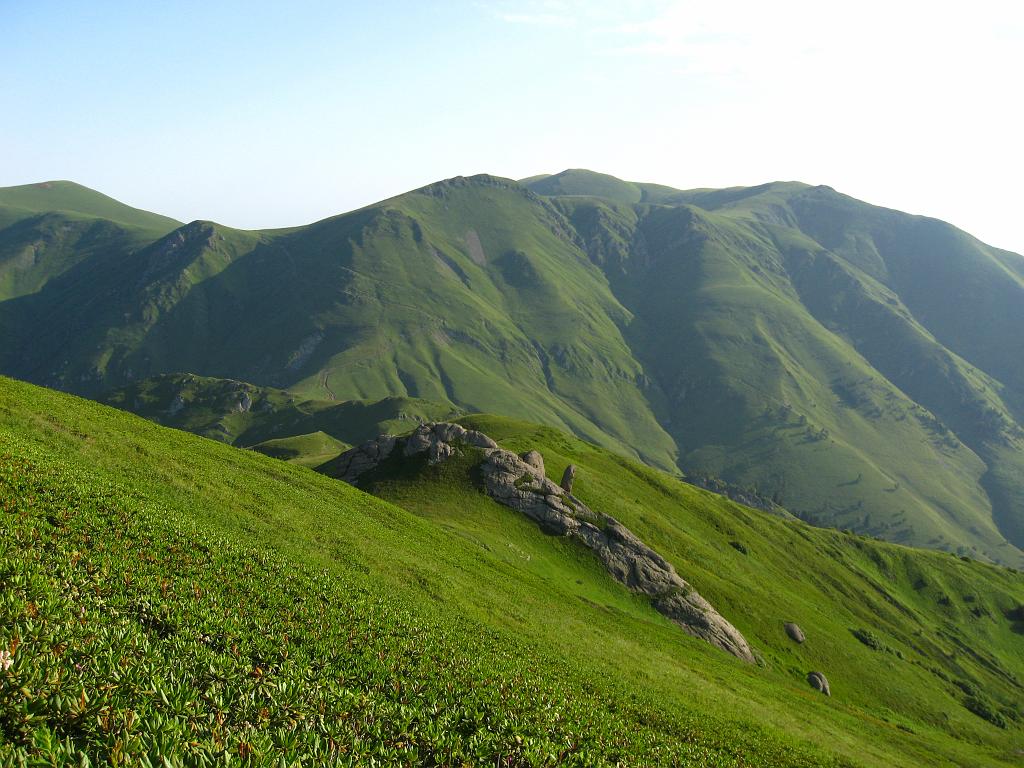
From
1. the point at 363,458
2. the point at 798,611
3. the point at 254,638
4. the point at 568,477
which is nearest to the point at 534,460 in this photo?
the point at 568,477

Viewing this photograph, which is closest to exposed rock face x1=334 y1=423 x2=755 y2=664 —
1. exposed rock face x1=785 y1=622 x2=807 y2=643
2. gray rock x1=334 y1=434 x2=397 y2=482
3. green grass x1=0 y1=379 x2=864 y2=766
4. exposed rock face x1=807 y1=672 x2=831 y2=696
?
gray rock x1=334 y1=434 x2=397 y2=482

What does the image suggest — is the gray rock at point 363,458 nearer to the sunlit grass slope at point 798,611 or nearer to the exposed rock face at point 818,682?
the sunlit grass slope at point 798,611

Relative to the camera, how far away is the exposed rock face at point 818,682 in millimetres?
86188

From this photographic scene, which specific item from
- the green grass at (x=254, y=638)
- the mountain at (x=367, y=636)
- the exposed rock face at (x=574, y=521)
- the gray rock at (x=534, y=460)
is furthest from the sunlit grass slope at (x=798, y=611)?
the green grass at (x=254, y=638)

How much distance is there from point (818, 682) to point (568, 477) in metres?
49.9

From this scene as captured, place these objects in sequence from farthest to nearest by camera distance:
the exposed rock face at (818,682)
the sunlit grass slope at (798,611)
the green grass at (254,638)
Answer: the exposed rock face at (818,682) → the sunlit grass slope at (798,611) → the green grass at (254,638)

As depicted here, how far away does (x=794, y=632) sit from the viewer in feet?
316

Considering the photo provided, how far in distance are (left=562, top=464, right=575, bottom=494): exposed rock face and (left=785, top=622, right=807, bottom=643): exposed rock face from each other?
4285 cm

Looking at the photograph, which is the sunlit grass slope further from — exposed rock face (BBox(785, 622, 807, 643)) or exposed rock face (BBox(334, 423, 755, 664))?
exposed rock face (BBox(334, 423, 755, 664))

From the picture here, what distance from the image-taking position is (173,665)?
667 inches

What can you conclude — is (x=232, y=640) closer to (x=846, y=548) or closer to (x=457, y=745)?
(x=457, y=745)

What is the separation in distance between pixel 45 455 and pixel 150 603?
74.9 feet

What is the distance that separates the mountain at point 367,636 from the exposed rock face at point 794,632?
4.11ft

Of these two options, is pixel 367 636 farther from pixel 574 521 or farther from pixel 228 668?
pixel 574 521
